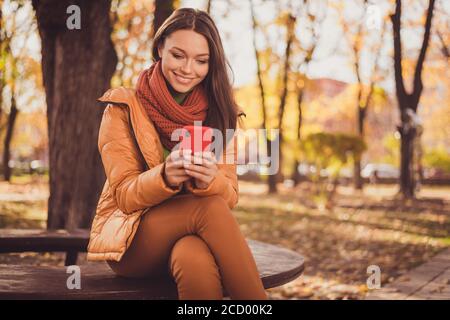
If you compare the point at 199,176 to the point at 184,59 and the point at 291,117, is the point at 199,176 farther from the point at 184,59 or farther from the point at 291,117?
the point at 291,117

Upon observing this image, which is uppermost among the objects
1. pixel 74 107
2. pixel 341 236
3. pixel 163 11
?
pixel 163 11

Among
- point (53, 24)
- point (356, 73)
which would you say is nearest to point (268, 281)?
point (53, 24)

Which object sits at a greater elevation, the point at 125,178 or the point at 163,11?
the point at 163,11

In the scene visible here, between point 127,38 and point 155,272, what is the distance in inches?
578

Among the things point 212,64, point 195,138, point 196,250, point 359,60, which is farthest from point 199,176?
point 359,60

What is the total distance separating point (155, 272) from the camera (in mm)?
2518

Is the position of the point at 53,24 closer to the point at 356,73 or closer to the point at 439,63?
the point at 439,63

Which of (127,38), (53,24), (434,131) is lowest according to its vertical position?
(434,131)

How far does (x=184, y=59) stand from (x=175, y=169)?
695 millimetres

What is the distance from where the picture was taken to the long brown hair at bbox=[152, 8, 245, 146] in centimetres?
264

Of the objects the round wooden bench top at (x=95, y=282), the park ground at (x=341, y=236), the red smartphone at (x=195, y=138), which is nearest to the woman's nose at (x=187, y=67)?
the red smartphone at (x=195, y=138)

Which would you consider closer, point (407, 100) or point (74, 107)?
point (74, 107)

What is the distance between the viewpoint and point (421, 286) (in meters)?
4.88

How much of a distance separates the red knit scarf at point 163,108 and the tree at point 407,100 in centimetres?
1314
